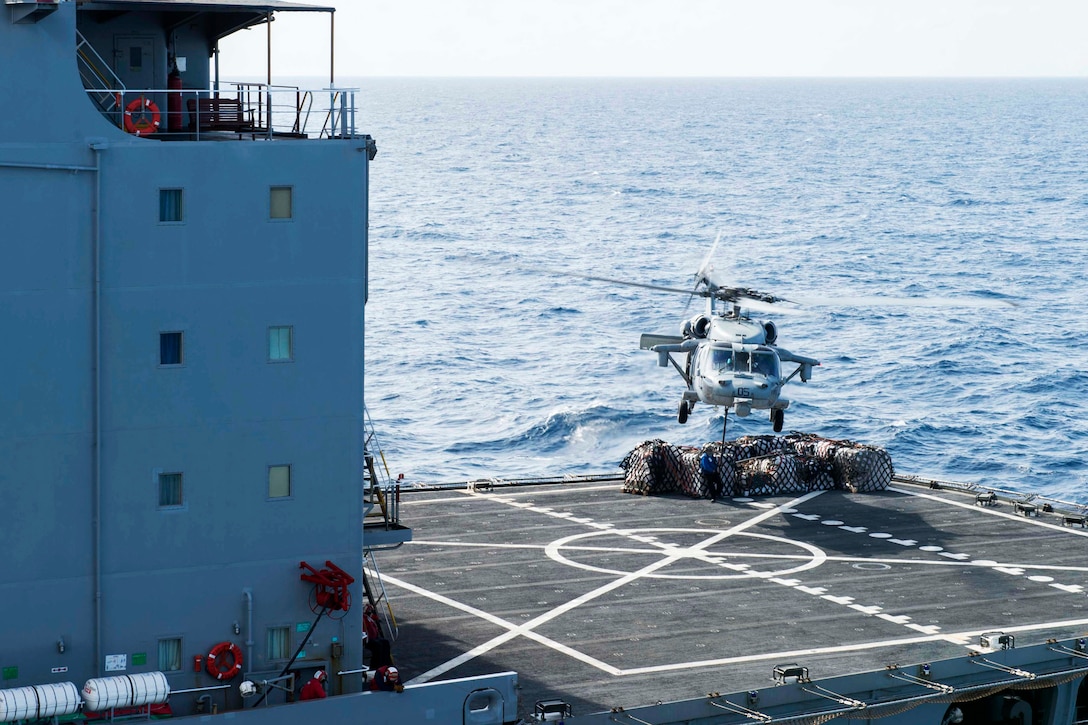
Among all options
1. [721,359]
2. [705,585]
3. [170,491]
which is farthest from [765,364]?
[170,491]

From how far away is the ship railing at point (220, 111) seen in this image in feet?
73.2

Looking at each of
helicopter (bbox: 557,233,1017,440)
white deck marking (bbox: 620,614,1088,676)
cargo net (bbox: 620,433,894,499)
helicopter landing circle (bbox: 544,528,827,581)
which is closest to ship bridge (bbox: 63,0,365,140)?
white deck marking (bbox: 620,614,1088,676)

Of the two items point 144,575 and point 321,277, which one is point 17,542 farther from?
point 321,277

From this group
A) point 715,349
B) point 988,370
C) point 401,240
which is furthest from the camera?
point 401,240

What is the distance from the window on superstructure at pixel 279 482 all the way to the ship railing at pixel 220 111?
17.0 ft

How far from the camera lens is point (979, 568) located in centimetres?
3500

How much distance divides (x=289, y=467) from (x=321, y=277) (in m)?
3.04

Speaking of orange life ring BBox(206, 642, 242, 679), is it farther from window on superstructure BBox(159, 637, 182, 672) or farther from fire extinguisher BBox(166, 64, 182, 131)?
fire extinguisher BBox(166, 64, 182, 131)

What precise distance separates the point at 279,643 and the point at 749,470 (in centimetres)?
2034

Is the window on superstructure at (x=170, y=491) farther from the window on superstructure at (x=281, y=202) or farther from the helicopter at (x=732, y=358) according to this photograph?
the helicopter at (x=732, y=358)

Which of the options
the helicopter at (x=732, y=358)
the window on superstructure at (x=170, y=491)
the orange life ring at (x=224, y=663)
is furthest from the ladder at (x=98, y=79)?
the helicopter at (x=732, y=358)

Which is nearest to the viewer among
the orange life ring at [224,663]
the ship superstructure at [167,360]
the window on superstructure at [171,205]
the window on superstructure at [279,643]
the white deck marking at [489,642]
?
the ship superstructure at [167,360]

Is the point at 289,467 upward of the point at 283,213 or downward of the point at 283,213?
downward

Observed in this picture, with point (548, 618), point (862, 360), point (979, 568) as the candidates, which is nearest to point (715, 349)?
point (979, 568)
